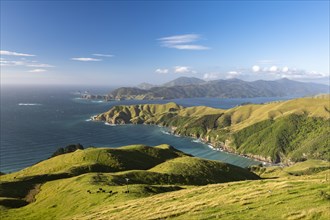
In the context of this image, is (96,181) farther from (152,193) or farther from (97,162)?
(97,162)

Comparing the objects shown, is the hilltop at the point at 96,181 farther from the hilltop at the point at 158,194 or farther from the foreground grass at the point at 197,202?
the foreground grass at the point at 197,202

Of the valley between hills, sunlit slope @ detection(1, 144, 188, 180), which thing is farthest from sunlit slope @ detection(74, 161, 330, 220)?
sunlit slope @ detection(1, 144, 188, 180)

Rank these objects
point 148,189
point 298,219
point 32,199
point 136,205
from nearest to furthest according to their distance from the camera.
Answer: point 298,219 → point 136,205 → point 148,189 → point 32,199

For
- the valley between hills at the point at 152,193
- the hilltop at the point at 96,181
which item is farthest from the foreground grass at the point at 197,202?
the hilltop at the point at 96,181

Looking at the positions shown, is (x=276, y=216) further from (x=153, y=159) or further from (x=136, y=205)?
(x=153, y=159)

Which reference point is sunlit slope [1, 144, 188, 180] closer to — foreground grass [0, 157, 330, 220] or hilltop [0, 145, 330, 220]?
hilltop [0, 145, 330, 220]

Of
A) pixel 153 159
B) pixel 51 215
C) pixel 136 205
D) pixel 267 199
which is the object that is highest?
pixel 267 199

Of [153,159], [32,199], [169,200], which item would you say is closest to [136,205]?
[169,200]

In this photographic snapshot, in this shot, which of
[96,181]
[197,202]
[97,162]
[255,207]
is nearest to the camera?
[255,207]

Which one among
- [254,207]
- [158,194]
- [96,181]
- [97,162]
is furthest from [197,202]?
[97,162]
